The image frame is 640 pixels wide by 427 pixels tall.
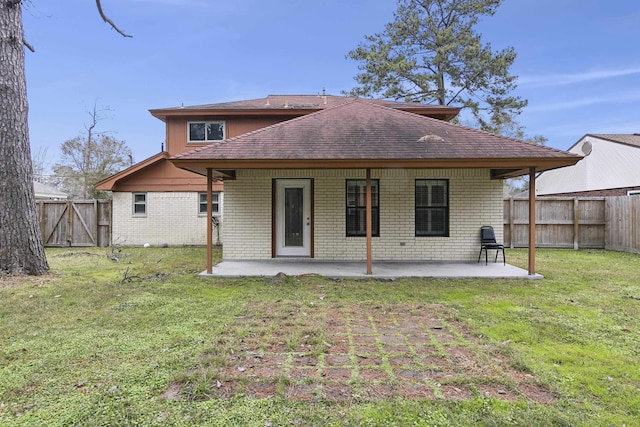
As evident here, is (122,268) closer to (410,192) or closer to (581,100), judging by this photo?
(410,192)

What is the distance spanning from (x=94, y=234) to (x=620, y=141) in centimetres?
2569

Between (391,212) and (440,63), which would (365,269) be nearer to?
(391,212)

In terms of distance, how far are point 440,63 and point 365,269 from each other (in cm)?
1495

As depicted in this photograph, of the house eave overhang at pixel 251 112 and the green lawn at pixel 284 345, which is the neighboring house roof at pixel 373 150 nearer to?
the green lawn at pixel 284 345

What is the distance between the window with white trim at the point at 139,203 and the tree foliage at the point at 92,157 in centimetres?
1438

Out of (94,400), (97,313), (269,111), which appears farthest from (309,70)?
(94,400)

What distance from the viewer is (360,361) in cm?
348

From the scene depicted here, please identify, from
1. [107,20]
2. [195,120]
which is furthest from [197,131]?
[107,20]

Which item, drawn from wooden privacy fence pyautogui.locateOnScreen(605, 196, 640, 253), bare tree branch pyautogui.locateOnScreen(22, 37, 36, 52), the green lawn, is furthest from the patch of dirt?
wooden privacy fence pyautogui.locateOnScreen(605, 196, 640, 253)

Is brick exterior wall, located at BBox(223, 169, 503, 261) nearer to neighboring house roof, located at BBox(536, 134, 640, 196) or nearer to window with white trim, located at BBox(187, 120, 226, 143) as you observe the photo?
window with white trim, located at BBox(187, 120, 226, 143)

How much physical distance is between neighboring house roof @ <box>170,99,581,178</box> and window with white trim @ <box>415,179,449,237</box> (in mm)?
1408

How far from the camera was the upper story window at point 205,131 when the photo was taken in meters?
13.9

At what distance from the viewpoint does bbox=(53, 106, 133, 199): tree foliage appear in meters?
25.8

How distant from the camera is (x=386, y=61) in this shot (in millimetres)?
19250
